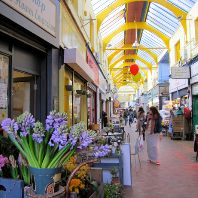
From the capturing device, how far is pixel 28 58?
16.2ft

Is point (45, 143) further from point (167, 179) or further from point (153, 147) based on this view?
point (153, 147)

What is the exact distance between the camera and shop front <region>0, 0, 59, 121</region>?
13.2ft

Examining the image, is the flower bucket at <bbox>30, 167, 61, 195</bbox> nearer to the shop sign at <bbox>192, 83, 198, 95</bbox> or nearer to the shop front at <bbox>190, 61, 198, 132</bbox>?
the shop front at <bbox>190, 61, 198, 132</bbox>

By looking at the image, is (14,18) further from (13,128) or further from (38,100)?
(13,128)

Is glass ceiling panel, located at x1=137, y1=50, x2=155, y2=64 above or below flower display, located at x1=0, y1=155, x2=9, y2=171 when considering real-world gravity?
above

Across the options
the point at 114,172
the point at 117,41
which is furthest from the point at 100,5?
the point at 114,172

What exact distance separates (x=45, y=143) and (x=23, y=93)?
3.33 m

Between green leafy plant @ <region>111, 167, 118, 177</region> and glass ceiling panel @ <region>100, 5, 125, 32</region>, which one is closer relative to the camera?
green leafy plant @ <region>111, 167, 118, 177</region>

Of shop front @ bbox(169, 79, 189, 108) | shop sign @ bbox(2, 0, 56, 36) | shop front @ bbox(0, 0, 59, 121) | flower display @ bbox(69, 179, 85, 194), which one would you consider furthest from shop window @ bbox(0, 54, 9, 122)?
shop front @ bbox(169, 79, 189, 108)

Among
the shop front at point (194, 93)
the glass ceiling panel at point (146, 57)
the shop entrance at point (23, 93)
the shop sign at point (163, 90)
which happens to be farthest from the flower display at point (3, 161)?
the glass ceiling panel at point (146, 57)

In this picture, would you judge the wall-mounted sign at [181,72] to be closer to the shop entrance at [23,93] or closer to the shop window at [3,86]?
the shop entrance at [23,93]

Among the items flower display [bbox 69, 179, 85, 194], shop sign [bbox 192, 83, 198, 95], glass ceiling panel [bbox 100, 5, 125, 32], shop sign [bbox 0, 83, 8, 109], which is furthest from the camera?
glass ceiling panel [bbox 100, 5, 125, 32]

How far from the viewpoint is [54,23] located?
220 inches

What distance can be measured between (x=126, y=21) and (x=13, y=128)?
18.0 metres
